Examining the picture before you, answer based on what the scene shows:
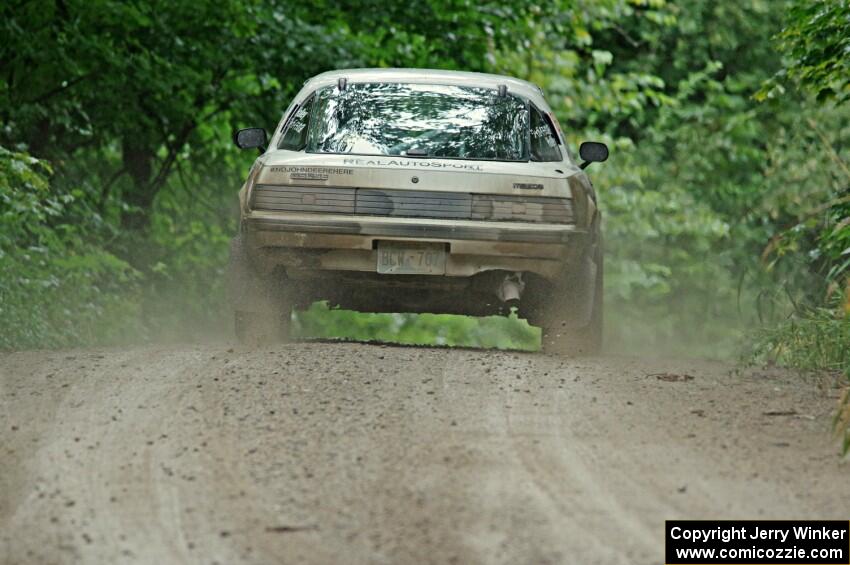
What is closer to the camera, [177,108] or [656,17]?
[177,108]

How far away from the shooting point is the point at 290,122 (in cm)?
1070

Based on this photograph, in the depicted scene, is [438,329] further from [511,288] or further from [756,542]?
[756,542]

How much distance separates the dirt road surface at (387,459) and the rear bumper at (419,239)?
667 millimetres

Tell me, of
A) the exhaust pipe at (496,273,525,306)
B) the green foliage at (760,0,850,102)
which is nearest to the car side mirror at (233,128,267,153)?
the exhaust pipe at (496,273,525,306)

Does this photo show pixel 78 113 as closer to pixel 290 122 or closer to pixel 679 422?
pixel 290 122

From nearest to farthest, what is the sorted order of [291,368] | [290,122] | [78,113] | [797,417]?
[797,417] < [291,368] < [290,122] < [78,113]

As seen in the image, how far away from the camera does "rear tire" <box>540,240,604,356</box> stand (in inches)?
409

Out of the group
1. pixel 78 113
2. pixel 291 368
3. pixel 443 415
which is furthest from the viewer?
pixel 78 113

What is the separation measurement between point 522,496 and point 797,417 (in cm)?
282

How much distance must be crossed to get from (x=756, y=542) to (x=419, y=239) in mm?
4767

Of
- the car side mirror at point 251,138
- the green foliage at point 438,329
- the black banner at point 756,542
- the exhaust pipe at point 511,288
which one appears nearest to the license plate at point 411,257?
the exhaust pipe at point 511,288

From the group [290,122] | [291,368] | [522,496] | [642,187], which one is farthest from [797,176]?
[522,496]

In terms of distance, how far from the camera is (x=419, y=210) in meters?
9.83

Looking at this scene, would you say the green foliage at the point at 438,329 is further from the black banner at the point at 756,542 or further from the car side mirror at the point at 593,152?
the black banner at the point at 756,542
